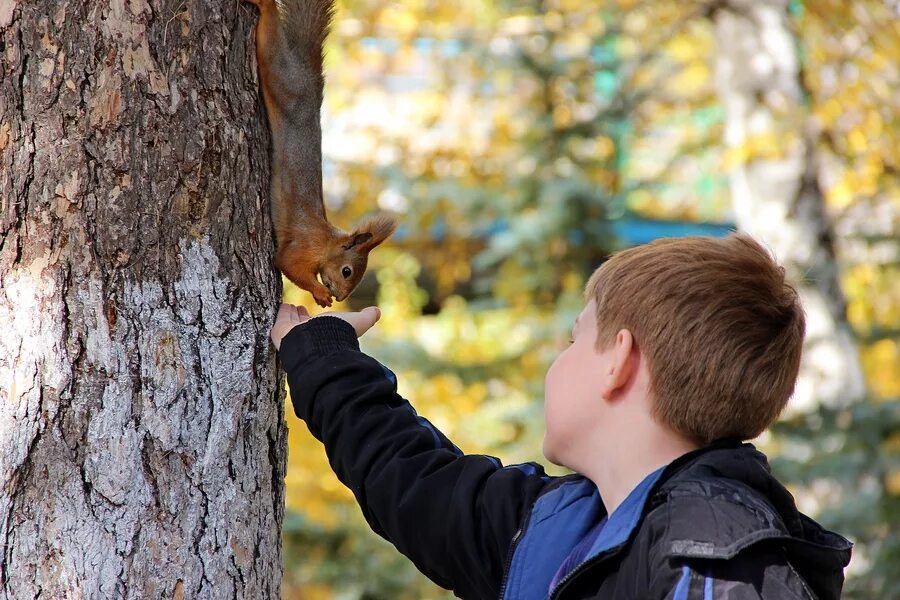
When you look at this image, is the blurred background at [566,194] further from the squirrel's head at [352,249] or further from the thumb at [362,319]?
the thumb at [362,319]

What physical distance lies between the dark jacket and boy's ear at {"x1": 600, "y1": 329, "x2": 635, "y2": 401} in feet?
0.42

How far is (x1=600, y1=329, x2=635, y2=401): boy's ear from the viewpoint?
1324mm

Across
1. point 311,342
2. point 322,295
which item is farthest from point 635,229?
point 311,342

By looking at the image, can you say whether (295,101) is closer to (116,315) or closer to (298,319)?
(298,319)

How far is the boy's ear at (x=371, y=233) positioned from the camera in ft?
7.18

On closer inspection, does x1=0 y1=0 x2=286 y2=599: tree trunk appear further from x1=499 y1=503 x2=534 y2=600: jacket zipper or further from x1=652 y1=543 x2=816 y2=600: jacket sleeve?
x1=652 y1=543 x2=816 y2=600: jacket sleeve

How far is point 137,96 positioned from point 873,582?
3.83m

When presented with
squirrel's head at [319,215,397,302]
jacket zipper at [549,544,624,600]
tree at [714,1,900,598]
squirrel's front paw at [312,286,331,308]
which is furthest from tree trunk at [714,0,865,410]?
jacket zipper at [549,544,624,600]

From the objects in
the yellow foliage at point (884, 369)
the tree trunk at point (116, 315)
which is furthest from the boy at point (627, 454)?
the yellow foliage at point (884, 369)

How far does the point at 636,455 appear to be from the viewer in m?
1.33

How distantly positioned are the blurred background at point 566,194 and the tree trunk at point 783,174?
0.03 ft

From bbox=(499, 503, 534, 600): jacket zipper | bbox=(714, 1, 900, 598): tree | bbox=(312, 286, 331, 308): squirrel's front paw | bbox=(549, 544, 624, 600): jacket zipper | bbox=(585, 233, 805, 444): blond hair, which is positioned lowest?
bbox=(549, 544, 624, 600): jacket zipper

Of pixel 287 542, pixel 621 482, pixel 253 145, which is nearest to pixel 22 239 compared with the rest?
pixel 253 145

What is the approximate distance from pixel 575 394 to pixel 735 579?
0.36 metres
